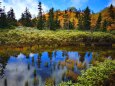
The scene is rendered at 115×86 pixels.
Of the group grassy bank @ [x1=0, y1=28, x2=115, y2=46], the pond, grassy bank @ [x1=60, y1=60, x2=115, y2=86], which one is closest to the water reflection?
the pond

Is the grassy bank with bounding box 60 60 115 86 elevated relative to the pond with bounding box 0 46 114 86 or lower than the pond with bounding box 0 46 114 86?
elevated

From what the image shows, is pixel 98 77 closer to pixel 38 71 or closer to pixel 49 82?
pixel 49 82

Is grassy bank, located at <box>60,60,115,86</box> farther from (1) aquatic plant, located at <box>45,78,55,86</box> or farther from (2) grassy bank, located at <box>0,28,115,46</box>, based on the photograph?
(2) grassy bank, located at <box>0,28,115,46</box>

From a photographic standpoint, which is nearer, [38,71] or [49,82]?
[49,82]

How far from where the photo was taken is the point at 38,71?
31375mm

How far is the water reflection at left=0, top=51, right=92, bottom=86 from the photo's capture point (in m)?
26.6

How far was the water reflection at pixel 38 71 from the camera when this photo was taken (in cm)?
2658

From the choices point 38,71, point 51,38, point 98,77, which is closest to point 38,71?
point 38,71

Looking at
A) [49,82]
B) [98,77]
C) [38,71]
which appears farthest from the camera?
[38,71]

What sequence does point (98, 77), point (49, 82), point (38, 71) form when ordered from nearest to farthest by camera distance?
point (98, 77), point (49, 82), point (38, 71)

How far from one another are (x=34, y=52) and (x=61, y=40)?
21.3 metres

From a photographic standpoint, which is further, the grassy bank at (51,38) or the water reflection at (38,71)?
the grassy bank at (51,38)

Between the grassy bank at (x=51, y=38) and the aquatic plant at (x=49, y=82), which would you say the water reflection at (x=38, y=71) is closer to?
the aquatic plant at (x=49, y=82)

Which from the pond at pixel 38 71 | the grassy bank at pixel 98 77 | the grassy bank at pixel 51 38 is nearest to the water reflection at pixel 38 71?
the pond at pixel 38 71
